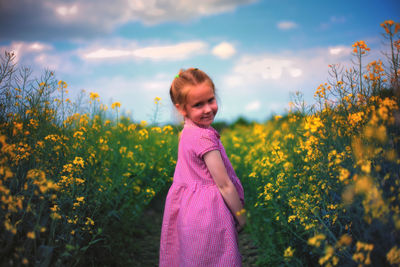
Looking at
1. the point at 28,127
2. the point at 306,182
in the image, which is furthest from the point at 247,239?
the point at 28,127

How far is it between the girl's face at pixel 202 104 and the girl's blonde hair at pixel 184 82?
0.03 metres

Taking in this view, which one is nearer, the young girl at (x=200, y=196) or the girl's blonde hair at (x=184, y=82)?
the young girl at (x=200, y=196)

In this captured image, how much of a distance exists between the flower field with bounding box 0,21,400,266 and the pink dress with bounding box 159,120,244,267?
20cm

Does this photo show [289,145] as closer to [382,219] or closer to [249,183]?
[249,183]

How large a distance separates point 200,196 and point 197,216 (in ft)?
0.41

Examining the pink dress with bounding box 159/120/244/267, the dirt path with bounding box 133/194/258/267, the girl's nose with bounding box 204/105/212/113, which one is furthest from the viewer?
the dirt path with bounding box 133/194/258/267

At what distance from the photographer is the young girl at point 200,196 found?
1.79m

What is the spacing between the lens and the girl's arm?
180cm

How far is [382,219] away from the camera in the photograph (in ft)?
4.46

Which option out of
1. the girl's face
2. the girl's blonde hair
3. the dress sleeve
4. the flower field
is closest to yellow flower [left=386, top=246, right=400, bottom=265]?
the flower field

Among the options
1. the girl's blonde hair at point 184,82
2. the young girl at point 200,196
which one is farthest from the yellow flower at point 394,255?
the girl's blonde hair at point 184,82

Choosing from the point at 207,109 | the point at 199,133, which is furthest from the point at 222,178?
the point at 207,109

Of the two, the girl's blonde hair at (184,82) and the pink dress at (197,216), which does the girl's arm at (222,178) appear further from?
the girl's blonde hair at (184,82)

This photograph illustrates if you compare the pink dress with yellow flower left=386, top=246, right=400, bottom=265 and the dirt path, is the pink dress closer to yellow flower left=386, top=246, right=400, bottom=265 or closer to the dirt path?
yellow flower left=386, top=246, right=400, bottom=265
